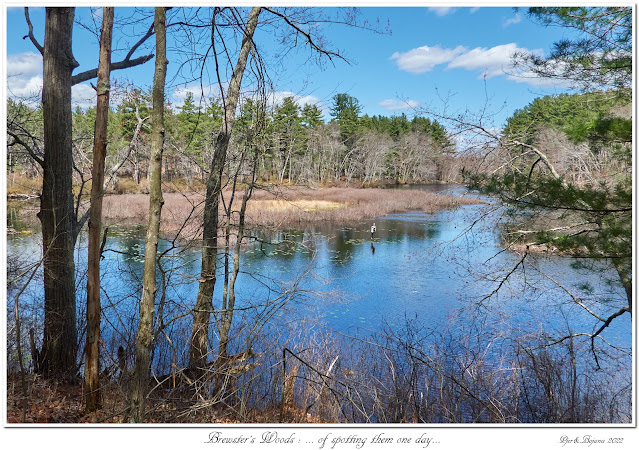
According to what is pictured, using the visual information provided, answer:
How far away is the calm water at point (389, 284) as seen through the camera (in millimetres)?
6035

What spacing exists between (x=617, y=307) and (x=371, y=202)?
13059 mm

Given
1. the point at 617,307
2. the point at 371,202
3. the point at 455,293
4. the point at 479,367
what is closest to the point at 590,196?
the point at 479,367

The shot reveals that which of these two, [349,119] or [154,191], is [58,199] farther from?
[349,119]

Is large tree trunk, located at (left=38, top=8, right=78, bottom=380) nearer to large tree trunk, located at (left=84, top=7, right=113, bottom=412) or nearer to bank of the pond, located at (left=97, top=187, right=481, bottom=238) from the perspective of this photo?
large tree trunk, located at (left=84, top=7, right=113, bottom=412)

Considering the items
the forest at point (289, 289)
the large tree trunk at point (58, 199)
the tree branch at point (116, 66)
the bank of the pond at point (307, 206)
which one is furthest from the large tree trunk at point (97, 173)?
the bank of the pond at point (307, 206)

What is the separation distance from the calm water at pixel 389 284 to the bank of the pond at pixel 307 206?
4.19 feet

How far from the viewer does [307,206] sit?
16625mm

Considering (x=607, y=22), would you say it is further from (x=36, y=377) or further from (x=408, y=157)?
(x=408, y=157)

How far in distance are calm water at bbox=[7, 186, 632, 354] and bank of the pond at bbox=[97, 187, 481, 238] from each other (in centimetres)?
128

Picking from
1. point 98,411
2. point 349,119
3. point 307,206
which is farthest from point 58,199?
point 349,119

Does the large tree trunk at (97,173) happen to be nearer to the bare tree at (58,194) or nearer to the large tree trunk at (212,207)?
the bare tree at (58,194)

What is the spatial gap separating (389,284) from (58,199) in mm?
5647

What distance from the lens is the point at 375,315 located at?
22.1 ft

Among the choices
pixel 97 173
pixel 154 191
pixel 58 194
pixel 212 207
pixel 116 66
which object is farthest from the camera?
pixel 212 207
